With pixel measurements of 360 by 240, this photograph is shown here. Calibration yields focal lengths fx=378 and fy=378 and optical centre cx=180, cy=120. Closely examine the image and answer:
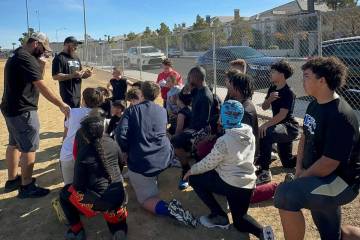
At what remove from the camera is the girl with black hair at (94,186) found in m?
3.41

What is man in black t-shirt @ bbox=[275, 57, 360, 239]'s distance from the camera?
8.33 ft

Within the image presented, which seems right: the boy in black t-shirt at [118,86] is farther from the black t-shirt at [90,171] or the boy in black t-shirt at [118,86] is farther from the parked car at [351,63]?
the parked car at [351,63]

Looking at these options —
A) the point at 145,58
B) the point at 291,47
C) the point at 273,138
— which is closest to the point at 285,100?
the point at 273,138

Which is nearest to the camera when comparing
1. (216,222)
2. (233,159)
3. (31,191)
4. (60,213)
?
(233,159)

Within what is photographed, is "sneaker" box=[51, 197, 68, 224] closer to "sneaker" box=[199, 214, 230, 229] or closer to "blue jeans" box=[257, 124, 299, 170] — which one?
"sneaker" box=[199, 214, 230, 229]

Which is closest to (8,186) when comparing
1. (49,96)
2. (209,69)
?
(49,96)

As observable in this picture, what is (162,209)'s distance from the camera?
12.6ft

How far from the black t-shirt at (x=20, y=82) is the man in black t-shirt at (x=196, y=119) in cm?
181

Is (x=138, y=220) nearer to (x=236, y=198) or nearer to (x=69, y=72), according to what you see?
(x=236, y=198)

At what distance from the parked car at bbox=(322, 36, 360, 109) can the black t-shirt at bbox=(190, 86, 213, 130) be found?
3.57 meters

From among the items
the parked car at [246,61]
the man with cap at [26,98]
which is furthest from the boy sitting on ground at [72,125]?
the parked car at [246,61]

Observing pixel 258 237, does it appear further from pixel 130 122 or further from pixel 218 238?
pixel 130 122

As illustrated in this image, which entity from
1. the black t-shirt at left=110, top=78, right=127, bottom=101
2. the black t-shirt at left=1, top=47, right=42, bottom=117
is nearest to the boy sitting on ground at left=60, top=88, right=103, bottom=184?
the black t-shirt at left=1, top=47, right=42, bottom=117

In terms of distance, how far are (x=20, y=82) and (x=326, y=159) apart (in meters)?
3.42
